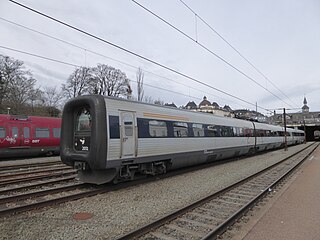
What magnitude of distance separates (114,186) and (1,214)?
3759mm

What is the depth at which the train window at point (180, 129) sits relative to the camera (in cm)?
1240

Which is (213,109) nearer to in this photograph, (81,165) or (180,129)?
(180,129)

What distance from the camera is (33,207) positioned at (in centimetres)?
703

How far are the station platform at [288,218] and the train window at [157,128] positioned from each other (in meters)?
4.58

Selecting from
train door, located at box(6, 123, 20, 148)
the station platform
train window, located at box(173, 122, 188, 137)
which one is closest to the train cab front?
train window, located at box(173, 122, 188, 137)

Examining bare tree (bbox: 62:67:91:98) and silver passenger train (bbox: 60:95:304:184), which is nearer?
silver passenger train (bbox: 60:95:304:184)

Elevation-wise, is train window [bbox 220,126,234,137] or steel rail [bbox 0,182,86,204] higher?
train window [bbox 220,126,234,137]

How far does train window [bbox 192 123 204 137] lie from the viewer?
1408 cm

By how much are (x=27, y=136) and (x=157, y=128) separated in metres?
13.0

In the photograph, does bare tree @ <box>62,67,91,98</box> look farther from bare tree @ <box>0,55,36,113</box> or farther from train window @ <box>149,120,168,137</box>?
train window @ <box>149,120,168,137</box>

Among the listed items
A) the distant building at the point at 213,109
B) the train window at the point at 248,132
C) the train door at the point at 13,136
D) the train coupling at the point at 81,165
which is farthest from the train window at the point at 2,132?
the distant building at the point at 213,109

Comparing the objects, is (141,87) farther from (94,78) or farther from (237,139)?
(237,139)

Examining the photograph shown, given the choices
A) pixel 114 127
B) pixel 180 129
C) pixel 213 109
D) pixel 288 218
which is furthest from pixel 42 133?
pixel 213 109

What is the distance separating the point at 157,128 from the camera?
1123cm
